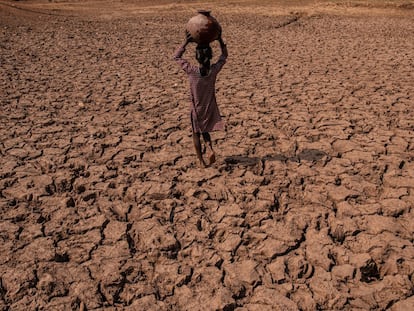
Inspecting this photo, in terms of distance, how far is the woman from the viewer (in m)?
2.93

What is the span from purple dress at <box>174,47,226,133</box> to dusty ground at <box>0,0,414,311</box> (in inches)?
18.0

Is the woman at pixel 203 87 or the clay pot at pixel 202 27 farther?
the woman at pixel 203 87

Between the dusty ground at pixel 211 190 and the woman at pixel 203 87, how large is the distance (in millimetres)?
441

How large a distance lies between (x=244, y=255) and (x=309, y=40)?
751cm

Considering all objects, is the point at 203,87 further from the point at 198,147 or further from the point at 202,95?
the point at 198,147

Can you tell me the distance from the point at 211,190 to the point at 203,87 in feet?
2.69

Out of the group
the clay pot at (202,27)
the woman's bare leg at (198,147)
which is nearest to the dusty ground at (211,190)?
the woman's bare leg at (198,147)

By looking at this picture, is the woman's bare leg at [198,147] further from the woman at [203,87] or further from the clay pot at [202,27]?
the clay pot at [202,27]

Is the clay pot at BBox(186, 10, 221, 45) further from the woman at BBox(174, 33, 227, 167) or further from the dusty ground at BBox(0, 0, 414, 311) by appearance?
the dusty ground at BBox(0, 0, 414, 311)

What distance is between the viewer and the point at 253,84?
5875 millimetres

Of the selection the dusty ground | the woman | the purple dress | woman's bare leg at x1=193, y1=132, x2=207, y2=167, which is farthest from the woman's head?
the dusty ground

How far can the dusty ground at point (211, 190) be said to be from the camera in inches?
89.5

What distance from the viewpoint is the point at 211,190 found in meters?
3.17

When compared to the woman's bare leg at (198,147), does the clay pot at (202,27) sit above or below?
above
